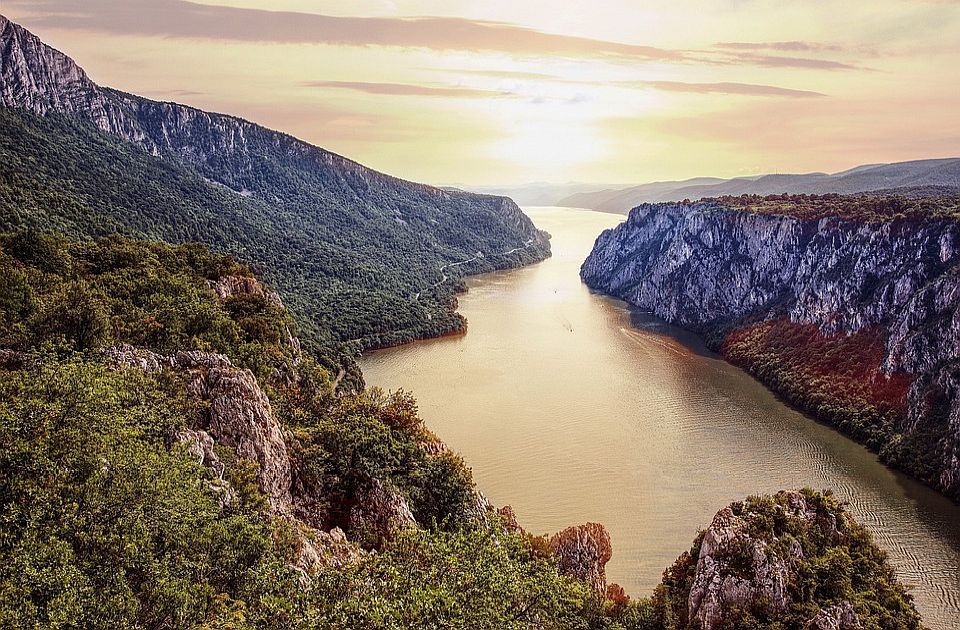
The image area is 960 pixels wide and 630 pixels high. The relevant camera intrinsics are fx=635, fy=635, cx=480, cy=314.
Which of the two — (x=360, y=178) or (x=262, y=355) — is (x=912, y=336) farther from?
(x=360, y=178)

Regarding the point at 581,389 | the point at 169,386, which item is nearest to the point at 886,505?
the point at 581,389

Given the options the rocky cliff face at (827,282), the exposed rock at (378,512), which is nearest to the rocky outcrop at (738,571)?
the exposed rock at (378,512)

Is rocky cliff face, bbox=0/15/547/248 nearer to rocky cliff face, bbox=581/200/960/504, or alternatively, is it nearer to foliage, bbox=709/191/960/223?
rocky cliff face, bbox=581/200/960/504

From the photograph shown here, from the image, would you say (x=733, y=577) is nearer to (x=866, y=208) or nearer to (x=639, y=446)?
(x=639, y=446)

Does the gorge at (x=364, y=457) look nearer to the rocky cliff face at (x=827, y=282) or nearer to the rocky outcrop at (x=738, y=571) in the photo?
the rocky outcrop at (x=738, y=571)

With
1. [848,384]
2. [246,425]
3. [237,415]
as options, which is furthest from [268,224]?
[246,425]

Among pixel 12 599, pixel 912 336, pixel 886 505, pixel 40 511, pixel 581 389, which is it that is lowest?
pixel 886 505
